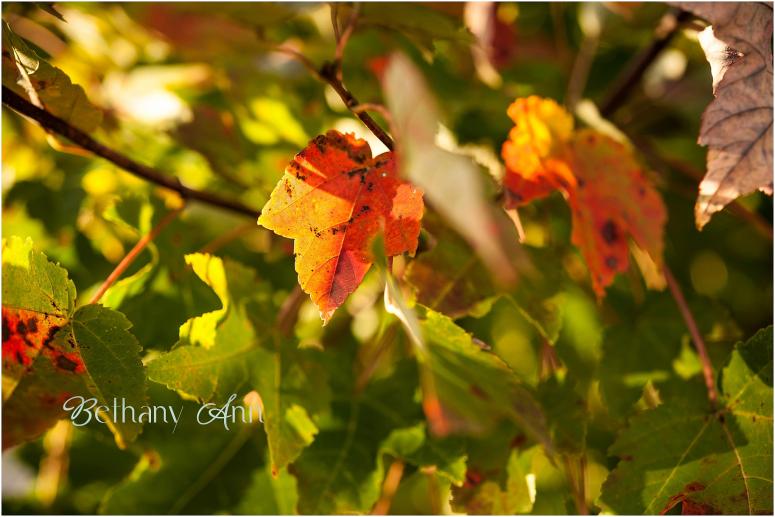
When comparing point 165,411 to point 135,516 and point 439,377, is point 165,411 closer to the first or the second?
point 135,516

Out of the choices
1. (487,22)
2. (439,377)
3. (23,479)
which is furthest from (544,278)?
(23,479)

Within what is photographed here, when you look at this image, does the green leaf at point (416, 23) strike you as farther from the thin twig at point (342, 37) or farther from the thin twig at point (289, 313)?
the thin twig at point (289, 313)

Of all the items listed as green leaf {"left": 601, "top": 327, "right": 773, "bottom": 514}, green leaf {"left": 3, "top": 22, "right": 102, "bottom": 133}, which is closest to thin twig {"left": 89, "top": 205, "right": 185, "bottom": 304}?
green leaf {"left": 3, "top": 22, "right": 102, "bottom": 133}

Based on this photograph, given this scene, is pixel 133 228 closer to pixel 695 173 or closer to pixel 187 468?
pixel 187 468

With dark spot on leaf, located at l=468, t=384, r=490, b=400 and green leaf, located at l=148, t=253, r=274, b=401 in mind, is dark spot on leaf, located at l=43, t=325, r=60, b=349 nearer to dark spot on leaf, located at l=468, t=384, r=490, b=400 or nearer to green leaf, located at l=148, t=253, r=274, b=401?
green leaf, located at l=148, t=253, r=274, b=401

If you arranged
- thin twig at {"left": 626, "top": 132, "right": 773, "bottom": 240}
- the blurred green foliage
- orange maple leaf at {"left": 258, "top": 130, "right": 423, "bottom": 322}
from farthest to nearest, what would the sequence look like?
thin twig at {"left": 626, "top": 132, "right": 773, "bottom": 240}, the blurred green foliage, orange maple leaf at {"left": 258, "top": 130, "right": 423, "bottom": 322}

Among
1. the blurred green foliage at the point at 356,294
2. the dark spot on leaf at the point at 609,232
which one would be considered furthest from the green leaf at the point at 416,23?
the dark spot on leaf at the point at 609,232

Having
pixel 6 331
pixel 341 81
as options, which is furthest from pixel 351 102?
pixel 6 331
